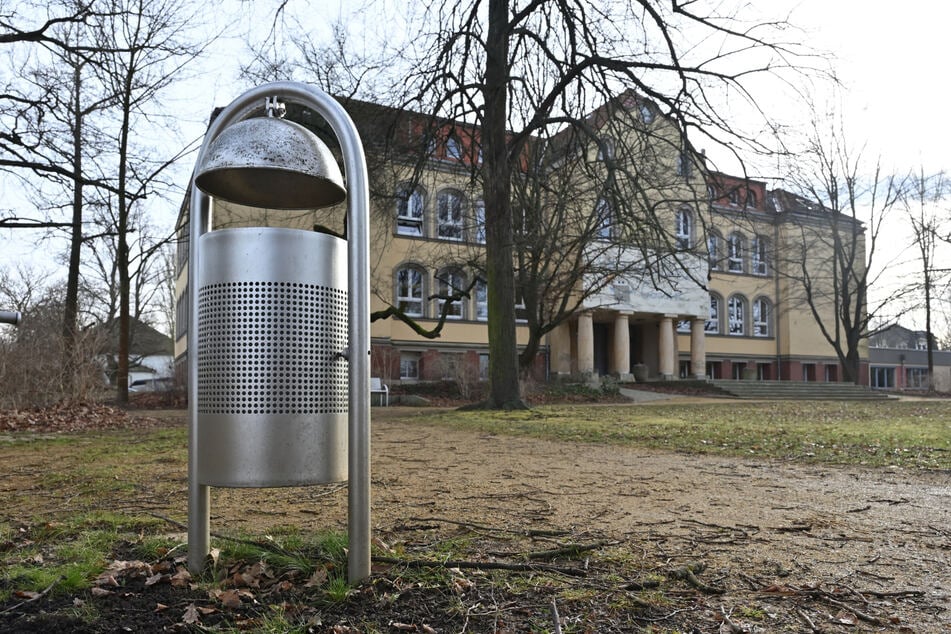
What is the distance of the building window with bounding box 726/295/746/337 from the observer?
44562 mm

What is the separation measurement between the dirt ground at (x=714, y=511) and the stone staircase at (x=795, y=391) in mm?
26561

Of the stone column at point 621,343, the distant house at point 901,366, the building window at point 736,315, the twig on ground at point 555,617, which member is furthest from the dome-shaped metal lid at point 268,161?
the distant house at point 901,366

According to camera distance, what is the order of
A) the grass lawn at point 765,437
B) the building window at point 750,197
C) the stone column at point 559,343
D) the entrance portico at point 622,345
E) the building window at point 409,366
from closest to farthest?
the grass lawn at point 765,437
the building window at point 750,197
the building window at point 409,366
the entrance portico at point 622,345
the stone column at point 559,343

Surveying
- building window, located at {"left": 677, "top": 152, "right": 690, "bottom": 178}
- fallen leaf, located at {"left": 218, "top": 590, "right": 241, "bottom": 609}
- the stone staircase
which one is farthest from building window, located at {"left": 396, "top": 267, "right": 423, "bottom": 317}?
fallen leaf, located at {"left": 218, "top": 590, "right": 241, "bottom": 609}

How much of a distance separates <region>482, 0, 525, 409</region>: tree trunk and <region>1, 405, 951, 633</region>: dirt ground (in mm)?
8610

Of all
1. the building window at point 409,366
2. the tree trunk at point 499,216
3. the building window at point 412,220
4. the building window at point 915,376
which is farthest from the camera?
the building window at point 915,376

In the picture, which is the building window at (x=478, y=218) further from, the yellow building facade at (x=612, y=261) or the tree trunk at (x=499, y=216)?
the tree trunk at (x=499, y=216)


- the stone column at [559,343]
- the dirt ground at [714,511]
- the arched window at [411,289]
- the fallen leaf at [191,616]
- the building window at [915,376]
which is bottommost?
the building window at [915,376]

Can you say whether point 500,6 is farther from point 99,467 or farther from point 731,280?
point 731,280

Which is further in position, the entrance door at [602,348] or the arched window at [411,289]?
the entrance door at [602,348]

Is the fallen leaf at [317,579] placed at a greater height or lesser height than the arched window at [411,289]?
lesser

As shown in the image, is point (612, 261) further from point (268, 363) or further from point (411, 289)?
point (268, 363)

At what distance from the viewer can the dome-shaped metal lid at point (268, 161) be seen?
304 centimetres

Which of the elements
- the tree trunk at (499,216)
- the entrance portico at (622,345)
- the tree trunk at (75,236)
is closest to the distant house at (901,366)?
the entrance portico at (622,345)
